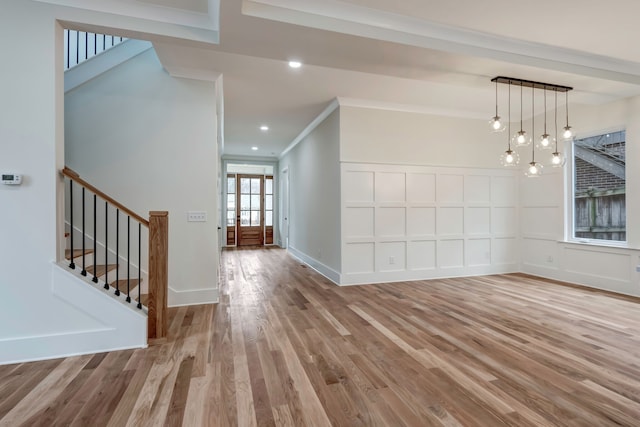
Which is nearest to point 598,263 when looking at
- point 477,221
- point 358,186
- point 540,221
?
point 540,221

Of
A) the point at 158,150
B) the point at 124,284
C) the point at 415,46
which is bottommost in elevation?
the point at 124,284

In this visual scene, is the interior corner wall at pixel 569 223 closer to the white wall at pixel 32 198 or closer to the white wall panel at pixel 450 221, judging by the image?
the white wall panel at pixel 450 221

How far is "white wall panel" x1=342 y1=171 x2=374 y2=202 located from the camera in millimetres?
4801

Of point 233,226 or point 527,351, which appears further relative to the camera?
point 233,226

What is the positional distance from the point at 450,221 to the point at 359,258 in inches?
73.2

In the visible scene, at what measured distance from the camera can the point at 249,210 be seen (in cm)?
993

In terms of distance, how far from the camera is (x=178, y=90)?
12.2 feet

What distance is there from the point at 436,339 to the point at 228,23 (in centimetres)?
331

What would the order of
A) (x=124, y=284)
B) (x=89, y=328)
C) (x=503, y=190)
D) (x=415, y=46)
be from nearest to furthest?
(x=89, y=328), (x=415, y=46), (x=124, y=284), (x=503, y=190)

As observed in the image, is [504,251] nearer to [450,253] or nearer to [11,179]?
[450,253]

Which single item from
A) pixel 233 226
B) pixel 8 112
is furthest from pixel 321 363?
pixel 233 226

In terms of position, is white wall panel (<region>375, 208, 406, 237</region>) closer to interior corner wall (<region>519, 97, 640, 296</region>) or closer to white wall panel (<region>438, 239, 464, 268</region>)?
white wall panel (<region>438, 239, 464, 268</region>)

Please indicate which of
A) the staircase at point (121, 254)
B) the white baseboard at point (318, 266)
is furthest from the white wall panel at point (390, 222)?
the staircase at point (121, 254)

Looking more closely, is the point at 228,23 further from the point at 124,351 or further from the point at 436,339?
the point at 436,339
